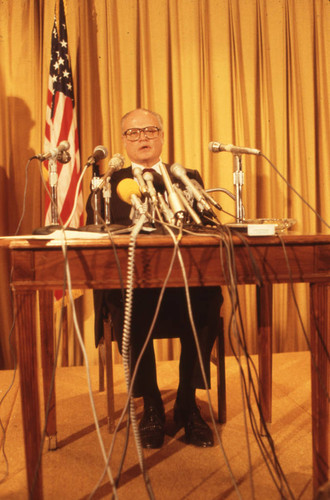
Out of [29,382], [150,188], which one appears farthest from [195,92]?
[29,382]

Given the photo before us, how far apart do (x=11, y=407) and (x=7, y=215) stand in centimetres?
122

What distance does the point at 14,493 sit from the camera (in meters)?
1.29

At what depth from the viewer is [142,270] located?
1.11 m

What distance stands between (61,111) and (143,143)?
73 centimetres

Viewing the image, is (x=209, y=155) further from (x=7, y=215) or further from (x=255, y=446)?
(x=255, y=446)

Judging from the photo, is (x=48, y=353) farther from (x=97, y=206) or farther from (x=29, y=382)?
(x=97, y=206)

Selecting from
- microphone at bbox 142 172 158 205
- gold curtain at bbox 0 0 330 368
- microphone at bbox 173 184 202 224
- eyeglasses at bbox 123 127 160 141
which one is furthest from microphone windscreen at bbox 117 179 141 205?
gold curtain at bbox 0 0 330 368

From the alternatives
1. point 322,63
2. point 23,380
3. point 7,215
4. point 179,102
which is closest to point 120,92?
point 179,102

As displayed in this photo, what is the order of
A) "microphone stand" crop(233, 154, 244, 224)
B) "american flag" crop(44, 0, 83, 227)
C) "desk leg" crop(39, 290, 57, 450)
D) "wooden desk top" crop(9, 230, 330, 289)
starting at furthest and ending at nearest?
"american flag" crop(44, 0, 83, 227) → "desk leg" crop(39, 290, 57, 450) → "microphone stand" crop(233, 154, 244, 224) → "wooden desk top" crop(9, 230, 330, 289)

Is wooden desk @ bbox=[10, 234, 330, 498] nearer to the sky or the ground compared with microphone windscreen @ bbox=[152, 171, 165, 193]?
nearer to the ground

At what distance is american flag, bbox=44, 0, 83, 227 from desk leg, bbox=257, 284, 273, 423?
1243mm

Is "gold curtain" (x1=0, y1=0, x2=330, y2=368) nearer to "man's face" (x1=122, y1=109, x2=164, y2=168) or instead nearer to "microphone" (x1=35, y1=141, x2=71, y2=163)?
"man's face" (x1=122, y1=109, x2=164, y2=168)

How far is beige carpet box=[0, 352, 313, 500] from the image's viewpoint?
1.27m

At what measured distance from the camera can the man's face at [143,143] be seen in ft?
6.70
